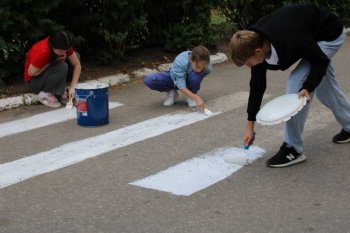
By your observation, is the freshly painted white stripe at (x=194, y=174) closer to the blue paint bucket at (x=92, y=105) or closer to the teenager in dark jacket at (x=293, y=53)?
the teenager in dark jacket at (x=293, y=53)

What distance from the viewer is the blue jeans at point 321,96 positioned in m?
4.32

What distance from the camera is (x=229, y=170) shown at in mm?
4488

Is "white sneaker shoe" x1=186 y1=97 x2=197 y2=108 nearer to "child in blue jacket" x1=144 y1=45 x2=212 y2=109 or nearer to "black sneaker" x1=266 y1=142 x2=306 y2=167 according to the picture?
"child in blue jacket" x1=144 y1=45 x2=212 y2=109

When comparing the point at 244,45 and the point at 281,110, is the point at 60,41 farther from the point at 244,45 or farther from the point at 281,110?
the point at 281,110

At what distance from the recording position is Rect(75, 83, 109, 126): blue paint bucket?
585cm

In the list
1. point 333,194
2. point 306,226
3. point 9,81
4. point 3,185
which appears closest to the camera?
point 306,226

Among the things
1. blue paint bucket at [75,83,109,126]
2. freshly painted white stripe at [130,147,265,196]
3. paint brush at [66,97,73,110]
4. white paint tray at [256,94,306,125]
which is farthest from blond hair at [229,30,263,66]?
paint brush at [66,97,73,110]

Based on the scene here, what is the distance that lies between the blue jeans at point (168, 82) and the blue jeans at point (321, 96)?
2.02 m

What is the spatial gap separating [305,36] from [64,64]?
11.9ft

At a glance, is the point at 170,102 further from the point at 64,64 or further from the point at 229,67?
the point at 229,67

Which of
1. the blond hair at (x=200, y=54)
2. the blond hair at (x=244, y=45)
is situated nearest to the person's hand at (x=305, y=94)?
the blond hair at (x=244, y=45)

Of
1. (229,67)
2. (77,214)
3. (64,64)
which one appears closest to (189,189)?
(77,214)

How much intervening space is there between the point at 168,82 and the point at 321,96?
2.33 m

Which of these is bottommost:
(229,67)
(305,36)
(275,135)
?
(229,67)
